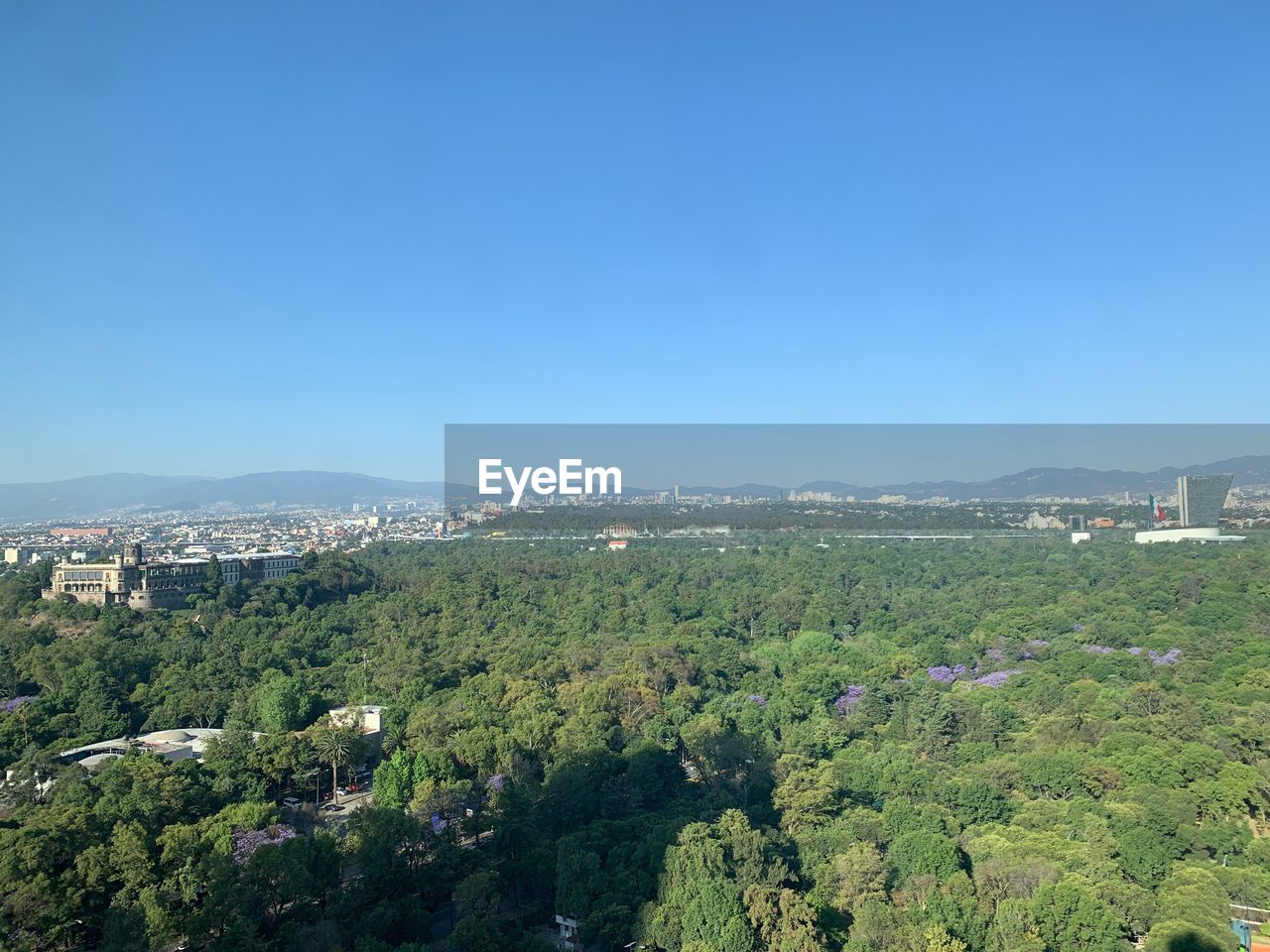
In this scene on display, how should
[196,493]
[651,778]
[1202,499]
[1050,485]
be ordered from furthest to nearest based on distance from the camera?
[196,493] < [1050,485] < [1202,499] < [651,778]

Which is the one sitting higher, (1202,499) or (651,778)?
(1202,499)

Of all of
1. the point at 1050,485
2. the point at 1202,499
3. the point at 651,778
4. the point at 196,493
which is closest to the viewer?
the point at 651,778

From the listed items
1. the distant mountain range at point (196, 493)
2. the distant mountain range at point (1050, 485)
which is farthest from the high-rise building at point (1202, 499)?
the distant mountain range at point (196, 493)

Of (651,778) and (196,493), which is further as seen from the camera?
(196,493)

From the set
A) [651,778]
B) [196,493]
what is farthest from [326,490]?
[651,778]

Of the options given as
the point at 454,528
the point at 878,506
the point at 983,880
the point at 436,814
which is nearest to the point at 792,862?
the point at 983,880

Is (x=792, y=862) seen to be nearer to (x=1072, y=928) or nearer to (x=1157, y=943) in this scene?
(x=1072, y=928)

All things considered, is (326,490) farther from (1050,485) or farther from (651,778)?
(651,778)

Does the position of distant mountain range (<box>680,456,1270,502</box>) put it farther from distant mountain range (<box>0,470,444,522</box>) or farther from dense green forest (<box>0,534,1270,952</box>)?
distant mountain range (<box>0,470,444,522</box>)
